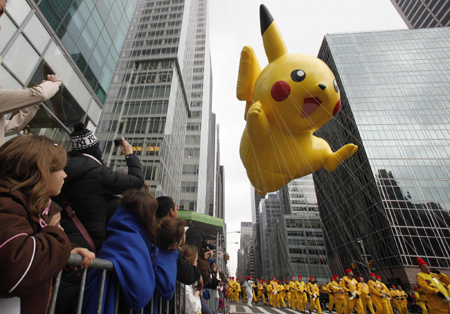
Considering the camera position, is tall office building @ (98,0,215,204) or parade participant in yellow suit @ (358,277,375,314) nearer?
parade participant in yellow suit @ (358,277,375,314)

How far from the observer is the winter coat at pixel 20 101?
179 cm

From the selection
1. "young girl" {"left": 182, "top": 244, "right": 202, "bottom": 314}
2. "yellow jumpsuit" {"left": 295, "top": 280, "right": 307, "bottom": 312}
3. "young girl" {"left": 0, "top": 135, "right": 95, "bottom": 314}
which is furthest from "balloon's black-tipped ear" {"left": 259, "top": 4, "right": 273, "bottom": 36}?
"yellow jumpsuit" {"left": 295, "top": 280, "right": 307, "bottom": 312}

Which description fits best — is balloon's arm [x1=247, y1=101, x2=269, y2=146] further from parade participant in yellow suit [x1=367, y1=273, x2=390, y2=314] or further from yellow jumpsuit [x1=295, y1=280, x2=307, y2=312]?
yellow jumpsuit [x1=295, y1=280, x2=307, y2=312]

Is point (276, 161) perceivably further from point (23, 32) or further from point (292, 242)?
point (292, 242)

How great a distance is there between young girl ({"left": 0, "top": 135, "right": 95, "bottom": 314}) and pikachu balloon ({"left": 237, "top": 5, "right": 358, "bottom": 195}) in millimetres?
3363

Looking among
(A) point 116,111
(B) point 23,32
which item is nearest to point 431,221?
(B) point 23,32

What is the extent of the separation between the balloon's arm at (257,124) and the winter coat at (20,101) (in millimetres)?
2927

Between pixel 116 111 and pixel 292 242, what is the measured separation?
57.4 meters

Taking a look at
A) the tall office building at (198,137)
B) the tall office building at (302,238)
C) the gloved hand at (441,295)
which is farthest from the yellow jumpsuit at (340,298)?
the tall office building at (302,238)

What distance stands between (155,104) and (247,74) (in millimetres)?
27090

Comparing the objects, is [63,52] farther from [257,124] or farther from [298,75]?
[298,75]

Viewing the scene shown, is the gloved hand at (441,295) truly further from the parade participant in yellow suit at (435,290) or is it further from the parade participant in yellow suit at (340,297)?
the parade participant in yellow suit at (340,297)

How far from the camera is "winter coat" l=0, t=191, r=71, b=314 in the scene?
0.81 metres

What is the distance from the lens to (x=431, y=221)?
2997cm
